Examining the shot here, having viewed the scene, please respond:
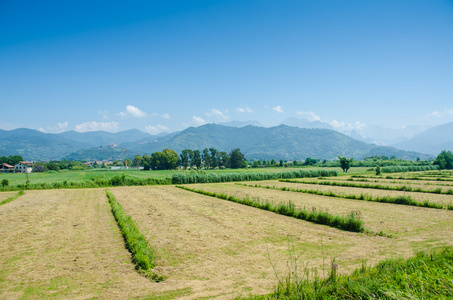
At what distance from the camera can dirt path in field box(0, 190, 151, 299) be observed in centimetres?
684

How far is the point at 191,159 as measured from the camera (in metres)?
121

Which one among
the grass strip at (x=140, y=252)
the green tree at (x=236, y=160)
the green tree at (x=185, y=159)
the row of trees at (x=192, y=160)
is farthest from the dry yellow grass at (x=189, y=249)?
the green tree at (x=236, y=160)

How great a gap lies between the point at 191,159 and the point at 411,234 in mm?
112353

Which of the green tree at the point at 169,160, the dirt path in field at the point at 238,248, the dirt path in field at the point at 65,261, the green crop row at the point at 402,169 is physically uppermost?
the green tree at the point at 169,160

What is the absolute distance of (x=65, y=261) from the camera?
9.05 m

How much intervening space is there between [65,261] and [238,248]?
20.5ft

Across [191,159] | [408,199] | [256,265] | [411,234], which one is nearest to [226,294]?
[256,265]

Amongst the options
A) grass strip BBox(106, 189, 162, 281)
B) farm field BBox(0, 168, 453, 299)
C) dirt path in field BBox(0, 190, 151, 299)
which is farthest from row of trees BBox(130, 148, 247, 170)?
grass strip BBox(106, 189, 162, 281)

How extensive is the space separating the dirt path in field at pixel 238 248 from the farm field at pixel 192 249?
1.3 inches

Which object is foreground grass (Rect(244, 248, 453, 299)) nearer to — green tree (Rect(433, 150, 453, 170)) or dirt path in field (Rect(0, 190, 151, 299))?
dirt path in field (Rect(0, 190, 151, 299))

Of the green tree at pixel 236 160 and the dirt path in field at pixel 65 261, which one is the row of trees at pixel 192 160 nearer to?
the green tree at pixel 236 160

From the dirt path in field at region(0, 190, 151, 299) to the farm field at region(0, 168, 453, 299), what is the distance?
3 cm

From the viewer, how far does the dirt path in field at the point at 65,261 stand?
22.4ft

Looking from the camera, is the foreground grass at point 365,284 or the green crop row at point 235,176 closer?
the foreground grass at point 365,284
